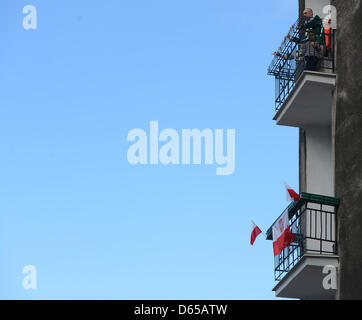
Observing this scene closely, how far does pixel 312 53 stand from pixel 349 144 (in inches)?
132

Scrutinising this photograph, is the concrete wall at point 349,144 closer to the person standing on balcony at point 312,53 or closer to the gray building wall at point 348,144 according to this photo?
the gray building wall at point 348,144

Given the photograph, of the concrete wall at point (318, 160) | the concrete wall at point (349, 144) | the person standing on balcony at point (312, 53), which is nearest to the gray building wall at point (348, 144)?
the concrete wall at point (349, 144)

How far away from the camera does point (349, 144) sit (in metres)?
24.1

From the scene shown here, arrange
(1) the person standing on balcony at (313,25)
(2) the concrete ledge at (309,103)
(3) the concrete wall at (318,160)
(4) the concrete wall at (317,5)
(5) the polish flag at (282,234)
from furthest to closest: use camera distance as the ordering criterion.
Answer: (4) the concrete wall at (317,5)
(3) the concrete wall at (318,160)
(1) the person standing on balcony at (313,25)
(2) the concrete ledge at (309,103)
(5) the polish flag at (282,234)

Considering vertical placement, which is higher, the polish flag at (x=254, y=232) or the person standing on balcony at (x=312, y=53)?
the person standing on balcony at (x=312, y=53)

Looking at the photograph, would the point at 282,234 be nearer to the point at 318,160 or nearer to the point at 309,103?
the point at 318,160

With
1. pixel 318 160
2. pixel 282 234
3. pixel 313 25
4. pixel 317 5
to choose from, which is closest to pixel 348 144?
pixel 282 234

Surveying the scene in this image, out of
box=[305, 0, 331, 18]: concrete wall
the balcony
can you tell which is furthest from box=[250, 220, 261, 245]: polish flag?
box=[305, 0, 331, 18]: concrete wall

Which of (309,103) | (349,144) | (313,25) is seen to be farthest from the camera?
(313,25)

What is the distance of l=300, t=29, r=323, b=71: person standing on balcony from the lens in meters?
26.4

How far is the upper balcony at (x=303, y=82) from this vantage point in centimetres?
2581
